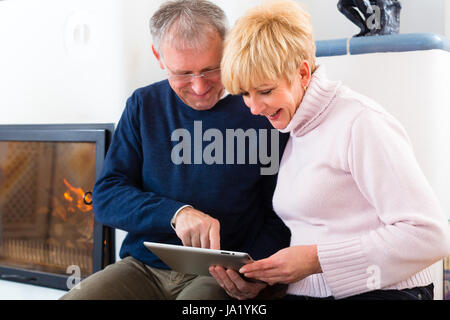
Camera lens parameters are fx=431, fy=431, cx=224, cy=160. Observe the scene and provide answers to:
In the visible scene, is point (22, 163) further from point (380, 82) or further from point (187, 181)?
point (380, 82)

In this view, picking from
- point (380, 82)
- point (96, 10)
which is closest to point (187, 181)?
point (380, 82)

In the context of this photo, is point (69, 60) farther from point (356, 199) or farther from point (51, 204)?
point (356, 199)

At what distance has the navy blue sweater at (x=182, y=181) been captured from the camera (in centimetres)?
102

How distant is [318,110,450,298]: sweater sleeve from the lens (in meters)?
0.73

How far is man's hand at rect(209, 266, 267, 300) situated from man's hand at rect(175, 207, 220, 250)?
0.16 ft

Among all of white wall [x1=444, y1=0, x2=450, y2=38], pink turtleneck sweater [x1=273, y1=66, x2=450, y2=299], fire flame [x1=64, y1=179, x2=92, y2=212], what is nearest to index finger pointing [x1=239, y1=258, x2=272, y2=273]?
pink turtleneck sweater [x1=273, y1=66, x2=450, y2=299]

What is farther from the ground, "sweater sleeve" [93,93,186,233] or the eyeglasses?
the eyeglasses

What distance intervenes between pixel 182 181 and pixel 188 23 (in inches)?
14.3

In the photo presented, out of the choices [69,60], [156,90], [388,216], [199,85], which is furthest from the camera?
[69,60]

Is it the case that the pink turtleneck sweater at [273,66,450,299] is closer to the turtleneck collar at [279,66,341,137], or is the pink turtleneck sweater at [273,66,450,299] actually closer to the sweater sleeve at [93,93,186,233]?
the turtleneck collar at [279,66,341,137]

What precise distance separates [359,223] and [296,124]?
0.23 m

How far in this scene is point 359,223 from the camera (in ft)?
2.70

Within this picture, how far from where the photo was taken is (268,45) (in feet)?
2.54

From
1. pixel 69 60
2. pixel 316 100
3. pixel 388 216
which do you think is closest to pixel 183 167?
pixel 316 100
